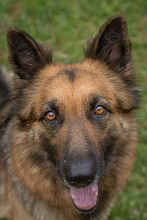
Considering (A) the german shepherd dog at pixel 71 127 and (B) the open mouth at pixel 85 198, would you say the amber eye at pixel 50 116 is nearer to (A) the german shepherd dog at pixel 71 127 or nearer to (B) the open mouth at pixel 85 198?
(A) the german shepherd dog at pixel 71 127

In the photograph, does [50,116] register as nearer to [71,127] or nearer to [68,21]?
[71,127]

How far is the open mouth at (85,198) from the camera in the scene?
434 cm

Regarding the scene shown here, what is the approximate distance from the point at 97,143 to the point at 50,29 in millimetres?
3756

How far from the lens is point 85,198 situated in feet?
14.3

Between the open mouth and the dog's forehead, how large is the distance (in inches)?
32.0

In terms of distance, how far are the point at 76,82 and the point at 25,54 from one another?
1.76 feet

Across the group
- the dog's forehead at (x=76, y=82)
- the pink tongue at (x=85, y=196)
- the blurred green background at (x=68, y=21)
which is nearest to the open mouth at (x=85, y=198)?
the pink tongue at (x=85, y=196)

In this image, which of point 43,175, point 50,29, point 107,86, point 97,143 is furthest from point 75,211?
point 50,29

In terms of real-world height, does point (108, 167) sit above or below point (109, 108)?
below

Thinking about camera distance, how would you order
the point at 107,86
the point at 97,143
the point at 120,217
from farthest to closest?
1. the point at 120,217
2. the point at 107,86
3. the point at 97,143

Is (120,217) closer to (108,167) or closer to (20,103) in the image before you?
(108,167)

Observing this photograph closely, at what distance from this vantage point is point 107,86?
434 cm

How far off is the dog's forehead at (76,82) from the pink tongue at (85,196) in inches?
32.0

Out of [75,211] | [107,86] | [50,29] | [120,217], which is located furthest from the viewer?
[50,29]
